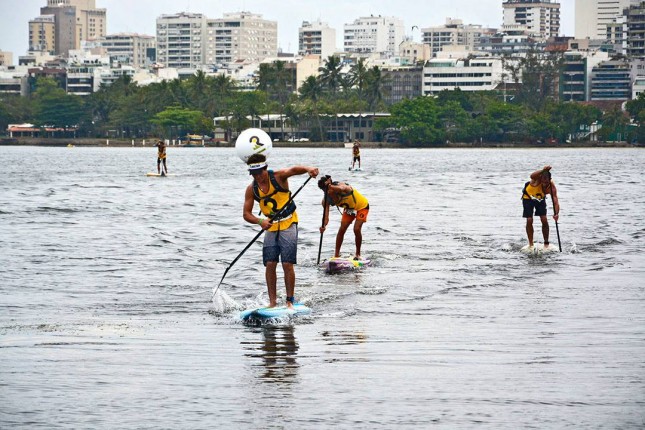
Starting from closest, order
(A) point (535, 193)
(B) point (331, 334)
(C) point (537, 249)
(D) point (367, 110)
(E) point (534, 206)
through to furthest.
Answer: (B) point (331, 334), (E) point (534, 206), (A) point (535, 193), (C) point (537, 249), (D) point (367, 110)

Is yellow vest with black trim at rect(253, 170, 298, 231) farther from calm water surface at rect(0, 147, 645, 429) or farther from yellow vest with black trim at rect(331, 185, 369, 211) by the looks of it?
yellow vest with black trim at rect(331, 185, 369, 211)

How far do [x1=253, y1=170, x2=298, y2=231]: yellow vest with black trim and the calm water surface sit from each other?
3.77 feet

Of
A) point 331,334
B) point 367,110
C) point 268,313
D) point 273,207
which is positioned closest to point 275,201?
point 273,207

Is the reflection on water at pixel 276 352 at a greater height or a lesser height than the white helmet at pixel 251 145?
lesser

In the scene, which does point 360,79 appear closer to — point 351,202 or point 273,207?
point 351,202

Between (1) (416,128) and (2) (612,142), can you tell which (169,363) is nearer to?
(1) (416,128)

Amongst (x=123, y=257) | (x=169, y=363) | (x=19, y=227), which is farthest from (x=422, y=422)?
(x=19, y=227)

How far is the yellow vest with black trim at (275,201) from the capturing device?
1371cm

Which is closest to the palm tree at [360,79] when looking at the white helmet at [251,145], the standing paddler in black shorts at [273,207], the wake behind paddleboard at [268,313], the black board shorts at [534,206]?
the black board shorts at [534,206]

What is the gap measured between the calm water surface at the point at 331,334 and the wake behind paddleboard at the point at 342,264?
11.1 inches

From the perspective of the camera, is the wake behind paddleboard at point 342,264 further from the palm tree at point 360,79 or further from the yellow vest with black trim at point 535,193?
the palm tree at point 360,79

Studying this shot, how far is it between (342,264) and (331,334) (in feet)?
21.7

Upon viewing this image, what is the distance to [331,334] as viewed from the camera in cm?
1320

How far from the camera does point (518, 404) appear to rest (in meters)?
9.61
